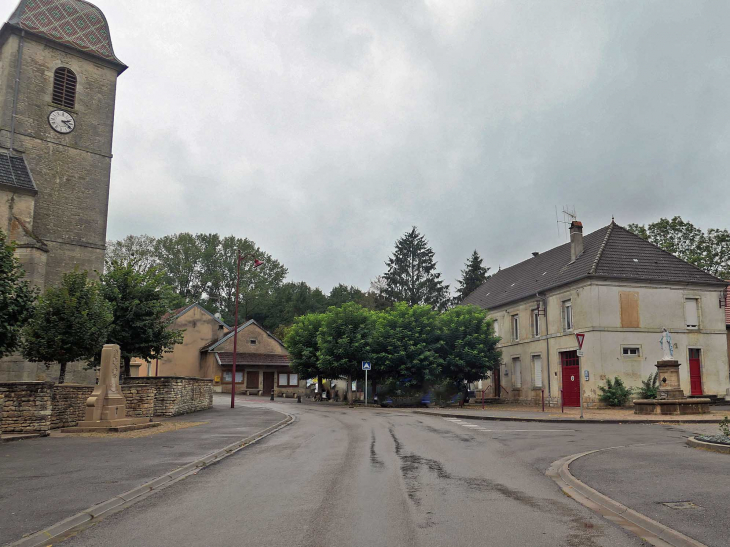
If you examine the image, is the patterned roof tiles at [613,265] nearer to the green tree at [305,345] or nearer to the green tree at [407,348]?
the green tree at [407,348]

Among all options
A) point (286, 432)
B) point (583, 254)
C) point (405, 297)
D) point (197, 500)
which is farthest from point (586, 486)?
point (405, 297)

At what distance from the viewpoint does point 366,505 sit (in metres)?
7.43

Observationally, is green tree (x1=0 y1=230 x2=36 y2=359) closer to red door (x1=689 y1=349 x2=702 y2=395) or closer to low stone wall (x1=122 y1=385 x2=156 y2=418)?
low stone wall (x1=122 y1=385 x2=156 y2=418)

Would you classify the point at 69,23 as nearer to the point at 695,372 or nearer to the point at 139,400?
the point at 139,400

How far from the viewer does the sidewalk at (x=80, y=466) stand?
7.22 meters

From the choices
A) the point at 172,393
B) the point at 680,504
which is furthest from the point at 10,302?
the point at 680,504

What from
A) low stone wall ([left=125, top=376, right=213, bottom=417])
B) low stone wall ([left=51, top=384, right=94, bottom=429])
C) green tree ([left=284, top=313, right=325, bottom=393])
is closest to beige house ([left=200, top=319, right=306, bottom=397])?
green tree ([left=284, top=313, right=325, bottom=393])

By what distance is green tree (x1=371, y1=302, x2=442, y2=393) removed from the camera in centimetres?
3478

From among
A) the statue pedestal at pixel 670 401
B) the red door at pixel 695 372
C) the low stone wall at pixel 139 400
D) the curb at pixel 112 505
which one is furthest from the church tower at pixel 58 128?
the red door at pixel 695 372

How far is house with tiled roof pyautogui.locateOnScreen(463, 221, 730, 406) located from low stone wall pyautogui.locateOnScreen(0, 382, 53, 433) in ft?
77.4

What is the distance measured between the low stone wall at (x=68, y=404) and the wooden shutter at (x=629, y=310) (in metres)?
26.4

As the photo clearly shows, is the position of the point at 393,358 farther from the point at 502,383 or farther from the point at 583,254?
the point at 583,254

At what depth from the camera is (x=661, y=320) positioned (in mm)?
32375

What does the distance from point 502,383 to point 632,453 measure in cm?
2964
